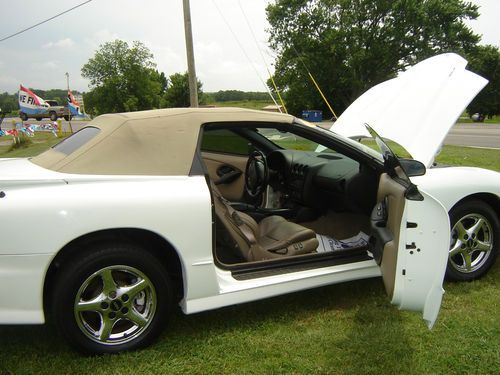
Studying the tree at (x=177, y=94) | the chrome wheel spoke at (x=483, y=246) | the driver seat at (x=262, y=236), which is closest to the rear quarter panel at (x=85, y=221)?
the driver seat at (x=262, y=236)

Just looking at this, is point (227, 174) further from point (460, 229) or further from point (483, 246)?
point (483, 246)

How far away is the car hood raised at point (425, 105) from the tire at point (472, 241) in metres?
0.56

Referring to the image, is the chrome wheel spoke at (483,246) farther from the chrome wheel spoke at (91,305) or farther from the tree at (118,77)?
the tree at (118,77)

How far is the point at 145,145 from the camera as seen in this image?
250 centimetres

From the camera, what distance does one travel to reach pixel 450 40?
1748 inches

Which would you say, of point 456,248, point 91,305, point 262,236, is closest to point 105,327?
point 91,305

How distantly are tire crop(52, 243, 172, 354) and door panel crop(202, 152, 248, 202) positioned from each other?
1817 millimetres

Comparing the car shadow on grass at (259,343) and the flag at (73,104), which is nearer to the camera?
the car shadow on grass at (259,343)

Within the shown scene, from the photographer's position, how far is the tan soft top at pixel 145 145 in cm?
238

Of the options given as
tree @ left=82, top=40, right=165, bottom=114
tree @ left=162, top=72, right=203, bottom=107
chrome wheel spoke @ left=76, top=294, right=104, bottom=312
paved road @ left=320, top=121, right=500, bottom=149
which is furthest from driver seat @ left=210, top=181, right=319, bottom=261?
tree @ left=162, top=72, right=203, bottom=107

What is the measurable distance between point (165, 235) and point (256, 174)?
151 cm

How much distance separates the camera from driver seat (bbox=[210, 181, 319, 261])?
2764 millimetres

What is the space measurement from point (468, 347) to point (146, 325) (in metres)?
1.96

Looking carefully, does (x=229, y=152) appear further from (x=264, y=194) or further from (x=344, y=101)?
A: (x=344, y=101)
